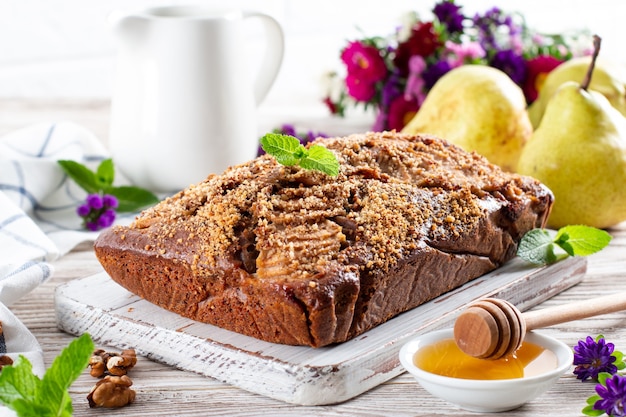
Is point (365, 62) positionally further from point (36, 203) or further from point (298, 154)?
point (298, 154)

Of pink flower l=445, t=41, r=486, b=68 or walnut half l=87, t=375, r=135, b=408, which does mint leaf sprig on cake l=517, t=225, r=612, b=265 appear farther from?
pink flower l=445, t=41, r=486, b=68

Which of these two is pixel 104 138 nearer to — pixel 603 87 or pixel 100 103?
pixel 100 103

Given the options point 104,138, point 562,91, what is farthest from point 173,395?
point 104,138

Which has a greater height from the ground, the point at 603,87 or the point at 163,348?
the point at 603,87

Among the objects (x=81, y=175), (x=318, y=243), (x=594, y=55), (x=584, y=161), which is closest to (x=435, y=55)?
(x=594, y=55)

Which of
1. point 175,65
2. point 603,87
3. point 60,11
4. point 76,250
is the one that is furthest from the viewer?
point 60,11

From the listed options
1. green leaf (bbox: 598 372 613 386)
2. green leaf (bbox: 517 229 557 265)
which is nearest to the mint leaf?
green leaf (bbox: 598 372 613 386)

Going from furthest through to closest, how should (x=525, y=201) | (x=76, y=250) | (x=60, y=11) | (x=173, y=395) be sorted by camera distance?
(x=60, y=11)
(x=76, y=250)
(x=525, y=201)
(x=173, y=395)
